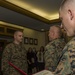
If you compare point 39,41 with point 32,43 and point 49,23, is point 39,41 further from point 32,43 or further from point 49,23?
point 49,23

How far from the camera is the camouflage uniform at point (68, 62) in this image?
57cm

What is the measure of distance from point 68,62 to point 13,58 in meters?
2.21

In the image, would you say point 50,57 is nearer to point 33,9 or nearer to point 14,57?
point 14,57

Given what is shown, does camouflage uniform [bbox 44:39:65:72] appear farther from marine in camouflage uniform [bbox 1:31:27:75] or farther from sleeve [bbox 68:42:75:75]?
sleeve [bbox 68:42:75:75]

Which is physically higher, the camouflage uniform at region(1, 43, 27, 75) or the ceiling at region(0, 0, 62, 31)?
the ceiling at region(0, 0, 62, 31)

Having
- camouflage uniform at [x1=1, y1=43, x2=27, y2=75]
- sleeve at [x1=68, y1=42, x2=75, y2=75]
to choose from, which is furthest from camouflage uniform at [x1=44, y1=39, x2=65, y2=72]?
sleeve at [x1=68, y1=42, x2=75, y2=75]

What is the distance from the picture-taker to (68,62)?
0.58 metres

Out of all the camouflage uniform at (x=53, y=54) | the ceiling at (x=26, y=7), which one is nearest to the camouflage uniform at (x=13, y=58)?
the camouflage uniform at (x=53, y=54)

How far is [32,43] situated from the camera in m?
7.64

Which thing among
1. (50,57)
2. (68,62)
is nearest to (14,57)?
(50,57)

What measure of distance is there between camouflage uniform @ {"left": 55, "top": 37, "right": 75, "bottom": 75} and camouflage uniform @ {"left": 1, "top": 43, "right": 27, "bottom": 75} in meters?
2.13

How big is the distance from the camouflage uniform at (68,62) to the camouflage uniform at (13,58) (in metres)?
2.13

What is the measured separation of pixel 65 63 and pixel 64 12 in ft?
0.78

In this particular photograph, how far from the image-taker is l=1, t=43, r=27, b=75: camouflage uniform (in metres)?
2.63
